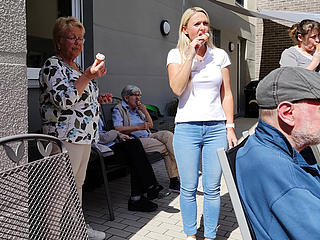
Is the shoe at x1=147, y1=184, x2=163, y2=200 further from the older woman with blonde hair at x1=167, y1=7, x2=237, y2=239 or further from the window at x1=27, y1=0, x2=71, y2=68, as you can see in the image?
the window at x1=27, y1=0, x2=71, y2=68

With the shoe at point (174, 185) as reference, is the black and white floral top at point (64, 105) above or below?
above

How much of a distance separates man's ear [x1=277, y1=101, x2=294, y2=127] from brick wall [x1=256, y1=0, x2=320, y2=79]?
Answer: 42.8 ft

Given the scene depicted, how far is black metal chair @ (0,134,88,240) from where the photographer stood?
124 cm

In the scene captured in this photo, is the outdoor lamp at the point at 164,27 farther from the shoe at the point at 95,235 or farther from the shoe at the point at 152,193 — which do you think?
the shoe at the point at 95,235

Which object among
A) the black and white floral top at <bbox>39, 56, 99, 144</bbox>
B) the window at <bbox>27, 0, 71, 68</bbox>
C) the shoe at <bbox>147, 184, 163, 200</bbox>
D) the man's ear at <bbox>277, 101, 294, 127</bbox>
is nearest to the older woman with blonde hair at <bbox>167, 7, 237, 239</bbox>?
the black and white floral top at <bbox>39, 56, 99, 144</bbox>

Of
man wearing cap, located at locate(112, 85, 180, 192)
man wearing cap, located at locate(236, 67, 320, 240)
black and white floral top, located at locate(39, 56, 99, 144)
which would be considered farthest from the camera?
man wearing cap, located at locate(112, 85, 180, 192)

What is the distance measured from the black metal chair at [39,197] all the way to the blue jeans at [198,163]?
4.03ft

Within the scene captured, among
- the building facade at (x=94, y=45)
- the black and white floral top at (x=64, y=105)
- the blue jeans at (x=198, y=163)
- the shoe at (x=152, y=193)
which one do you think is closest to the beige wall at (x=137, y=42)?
the building facade at (x=94, y=45)

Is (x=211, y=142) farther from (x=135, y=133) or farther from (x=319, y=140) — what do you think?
(x=135, y=133)

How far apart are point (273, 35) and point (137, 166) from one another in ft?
39.0

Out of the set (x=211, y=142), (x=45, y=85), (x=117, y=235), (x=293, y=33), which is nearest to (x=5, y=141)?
(x=45, y=85)

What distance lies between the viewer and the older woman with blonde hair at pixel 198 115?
8.52ft

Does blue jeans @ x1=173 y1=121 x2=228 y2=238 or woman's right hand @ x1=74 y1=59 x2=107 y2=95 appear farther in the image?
blue jeans @ x1=173 y1=121 x2=228 y2=238

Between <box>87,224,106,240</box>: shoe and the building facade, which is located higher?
the building facade
